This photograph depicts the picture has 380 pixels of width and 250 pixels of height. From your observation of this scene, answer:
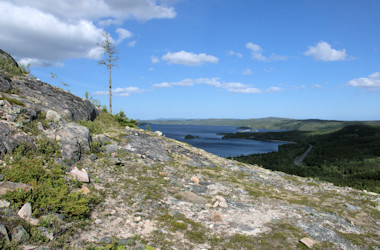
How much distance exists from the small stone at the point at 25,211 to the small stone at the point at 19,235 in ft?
1.49

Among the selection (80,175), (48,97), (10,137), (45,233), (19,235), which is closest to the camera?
(19,235)

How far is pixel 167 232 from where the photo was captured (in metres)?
6.46

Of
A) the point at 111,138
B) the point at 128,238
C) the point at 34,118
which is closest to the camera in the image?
the point at 128,238

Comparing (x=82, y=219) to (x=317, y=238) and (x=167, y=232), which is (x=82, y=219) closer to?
(x=167, y=232)

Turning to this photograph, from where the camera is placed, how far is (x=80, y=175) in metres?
8.28

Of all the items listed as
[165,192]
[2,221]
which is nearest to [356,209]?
[165,192]

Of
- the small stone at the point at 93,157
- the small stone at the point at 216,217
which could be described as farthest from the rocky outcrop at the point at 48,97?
the small stone at the point at 216,217

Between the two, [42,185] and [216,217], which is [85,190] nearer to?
[42,185]

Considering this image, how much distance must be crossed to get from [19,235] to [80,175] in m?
3.36

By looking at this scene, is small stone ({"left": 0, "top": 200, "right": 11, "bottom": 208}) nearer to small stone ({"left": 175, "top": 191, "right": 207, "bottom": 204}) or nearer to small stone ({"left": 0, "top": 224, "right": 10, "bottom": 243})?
small stone ({"left": 0, "top": 224, "right": 10, "bottom": 243})

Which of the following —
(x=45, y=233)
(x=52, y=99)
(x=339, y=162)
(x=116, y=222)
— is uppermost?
(x=52, y=99)

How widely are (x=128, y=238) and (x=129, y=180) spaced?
11.8 ft

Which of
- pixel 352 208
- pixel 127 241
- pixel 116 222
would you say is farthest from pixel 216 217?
pixel 352 208

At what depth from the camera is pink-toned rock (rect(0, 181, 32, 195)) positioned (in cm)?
609
